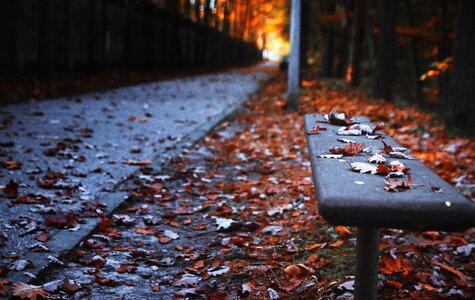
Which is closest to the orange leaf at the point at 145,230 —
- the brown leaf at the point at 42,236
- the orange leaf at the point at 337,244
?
the brown leaf at the point at 42,236

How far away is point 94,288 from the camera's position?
2.60 m

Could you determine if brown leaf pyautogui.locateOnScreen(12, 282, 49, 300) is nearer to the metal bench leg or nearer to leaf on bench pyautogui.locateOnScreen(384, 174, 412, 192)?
the metal bench leg

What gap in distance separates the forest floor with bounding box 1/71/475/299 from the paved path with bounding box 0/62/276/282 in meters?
0.28

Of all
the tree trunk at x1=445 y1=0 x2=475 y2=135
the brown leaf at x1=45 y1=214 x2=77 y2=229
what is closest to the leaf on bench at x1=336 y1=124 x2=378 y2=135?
the brown leaf at x1=45 y1=214 x2=77 y2=229

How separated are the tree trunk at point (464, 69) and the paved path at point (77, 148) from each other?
13.5ft

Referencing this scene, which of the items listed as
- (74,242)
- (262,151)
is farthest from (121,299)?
(262,151)

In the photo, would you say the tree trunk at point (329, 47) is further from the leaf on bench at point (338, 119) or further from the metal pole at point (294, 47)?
the leaf on bench at point (338, 119)

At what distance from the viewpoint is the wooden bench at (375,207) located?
165 centimetres

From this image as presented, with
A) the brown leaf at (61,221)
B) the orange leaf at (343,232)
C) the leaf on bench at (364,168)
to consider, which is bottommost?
the orange leaf at (343,232)

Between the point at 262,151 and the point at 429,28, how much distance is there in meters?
14.5

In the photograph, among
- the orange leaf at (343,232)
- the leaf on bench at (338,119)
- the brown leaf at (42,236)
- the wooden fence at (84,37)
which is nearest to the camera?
the brown leaf at (42,236)

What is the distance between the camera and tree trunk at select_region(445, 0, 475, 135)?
7.16m

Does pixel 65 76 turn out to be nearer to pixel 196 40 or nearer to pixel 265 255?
pixel 265 255

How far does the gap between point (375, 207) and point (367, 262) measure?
0.55m
